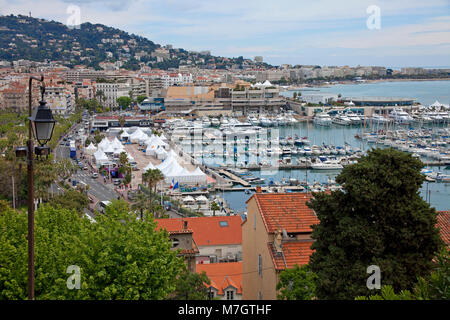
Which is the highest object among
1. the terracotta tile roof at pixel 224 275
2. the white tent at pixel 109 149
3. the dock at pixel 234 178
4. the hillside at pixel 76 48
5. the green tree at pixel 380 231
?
the hillside at pixel 76 48

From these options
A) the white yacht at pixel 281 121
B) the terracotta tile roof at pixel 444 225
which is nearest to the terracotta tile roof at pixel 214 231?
the terracotta tile roof at pixel 444 225

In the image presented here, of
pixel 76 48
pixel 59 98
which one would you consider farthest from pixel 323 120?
pixel 76 48

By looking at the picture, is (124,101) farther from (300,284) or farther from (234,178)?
(300,284)

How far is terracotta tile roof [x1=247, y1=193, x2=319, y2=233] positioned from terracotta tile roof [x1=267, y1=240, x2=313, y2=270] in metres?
0.25

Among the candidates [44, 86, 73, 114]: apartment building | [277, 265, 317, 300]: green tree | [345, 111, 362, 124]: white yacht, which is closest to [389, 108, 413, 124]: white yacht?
[345, 111, 362, 124]: white yacht

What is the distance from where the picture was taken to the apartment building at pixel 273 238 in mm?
8703

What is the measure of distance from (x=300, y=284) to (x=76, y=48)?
172 m

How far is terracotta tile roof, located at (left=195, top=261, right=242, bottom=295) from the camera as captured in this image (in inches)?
483

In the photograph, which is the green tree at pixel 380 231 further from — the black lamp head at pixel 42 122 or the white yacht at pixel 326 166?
the white yacht at pixel 326 166

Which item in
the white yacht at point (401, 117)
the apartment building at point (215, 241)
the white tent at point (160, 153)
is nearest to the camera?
the apartment building at point (215, 241)

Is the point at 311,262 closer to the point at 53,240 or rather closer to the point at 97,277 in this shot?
the point at 97,277

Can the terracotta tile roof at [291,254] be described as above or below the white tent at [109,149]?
above

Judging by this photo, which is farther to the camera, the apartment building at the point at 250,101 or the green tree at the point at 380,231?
the apartment building at the point at 250,101

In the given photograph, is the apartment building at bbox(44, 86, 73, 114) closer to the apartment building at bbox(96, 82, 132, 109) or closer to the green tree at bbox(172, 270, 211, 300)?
the apartment building at bbox(96, 82, 132, 109)
